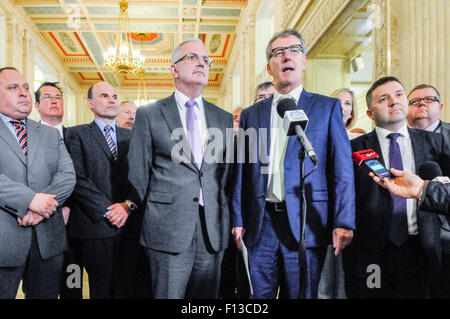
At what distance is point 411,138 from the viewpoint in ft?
6.06

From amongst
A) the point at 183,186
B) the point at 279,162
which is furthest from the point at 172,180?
the point at 279,162

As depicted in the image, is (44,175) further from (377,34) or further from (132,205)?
(377,34)

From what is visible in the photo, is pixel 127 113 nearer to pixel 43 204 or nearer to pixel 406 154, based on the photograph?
pixel 43 204

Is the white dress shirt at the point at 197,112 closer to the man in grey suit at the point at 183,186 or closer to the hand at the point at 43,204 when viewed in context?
the man in grey suit at the point at 183,186

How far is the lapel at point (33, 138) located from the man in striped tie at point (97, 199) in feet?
0.96

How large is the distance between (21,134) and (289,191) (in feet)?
4.93

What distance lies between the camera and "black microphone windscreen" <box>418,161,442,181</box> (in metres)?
1.63

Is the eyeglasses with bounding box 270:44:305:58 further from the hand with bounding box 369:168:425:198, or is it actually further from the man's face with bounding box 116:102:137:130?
the man's face with bounding box 116:102:137:130

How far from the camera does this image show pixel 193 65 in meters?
1.88

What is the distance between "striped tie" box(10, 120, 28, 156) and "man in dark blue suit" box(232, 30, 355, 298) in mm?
1194

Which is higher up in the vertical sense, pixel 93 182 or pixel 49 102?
pixel 49 102

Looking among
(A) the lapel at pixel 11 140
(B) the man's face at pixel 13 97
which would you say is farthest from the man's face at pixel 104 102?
(A) the lapel at pixel 11 140

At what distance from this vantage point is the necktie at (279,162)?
1.65 metres

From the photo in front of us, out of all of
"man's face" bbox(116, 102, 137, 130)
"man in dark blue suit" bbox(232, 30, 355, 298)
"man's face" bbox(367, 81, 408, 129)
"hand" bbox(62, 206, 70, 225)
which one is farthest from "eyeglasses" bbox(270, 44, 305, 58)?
"man's face" bbox(116, 102, 137, 130)
